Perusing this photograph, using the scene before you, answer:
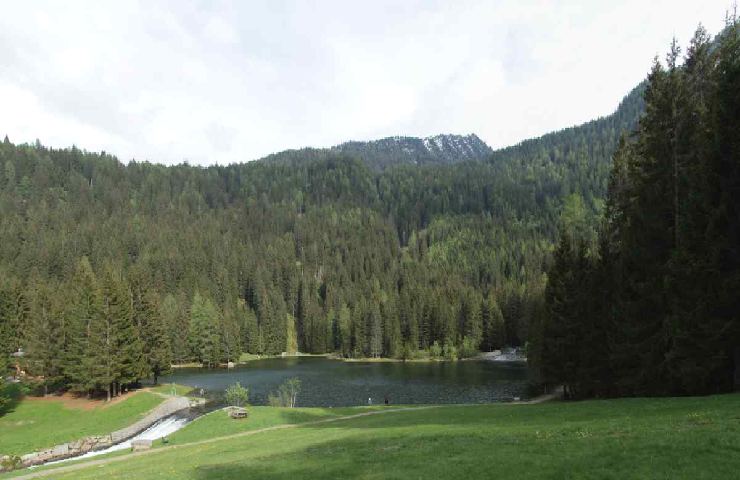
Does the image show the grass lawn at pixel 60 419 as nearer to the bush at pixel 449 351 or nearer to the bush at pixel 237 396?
the bush at pixel 237 396

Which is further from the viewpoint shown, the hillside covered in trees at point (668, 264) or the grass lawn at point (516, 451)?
the hillside covered in trees at point (668, 264)

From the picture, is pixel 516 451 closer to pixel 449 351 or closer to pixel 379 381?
pixel 379 381

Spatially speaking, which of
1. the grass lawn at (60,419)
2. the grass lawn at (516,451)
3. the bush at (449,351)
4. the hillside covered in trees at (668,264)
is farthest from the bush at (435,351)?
the grass lawn at (516,451)

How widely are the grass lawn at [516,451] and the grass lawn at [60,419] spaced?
25.3 m

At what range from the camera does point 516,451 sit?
1948 cm

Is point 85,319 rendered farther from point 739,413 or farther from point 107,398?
point 739,413

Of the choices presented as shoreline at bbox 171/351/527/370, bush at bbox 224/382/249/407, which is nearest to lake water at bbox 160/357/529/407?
shoreline at bbox 171/351/527/370

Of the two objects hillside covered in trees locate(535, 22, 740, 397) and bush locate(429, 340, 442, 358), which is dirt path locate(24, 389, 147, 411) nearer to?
hillside covered in trees locate(535, 22, 740, 397)

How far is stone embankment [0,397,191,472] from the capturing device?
47188 millimetres

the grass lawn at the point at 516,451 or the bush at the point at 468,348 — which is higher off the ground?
the grass lawn at the point at 516,451

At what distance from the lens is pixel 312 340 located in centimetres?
19575

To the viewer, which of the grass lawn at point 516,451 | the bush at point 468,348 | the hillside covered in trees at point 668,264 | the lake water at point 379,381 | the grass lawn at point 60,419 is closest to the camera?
the grass lawn at point 516,451

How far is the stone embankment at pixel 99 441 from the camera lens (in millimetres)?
47188

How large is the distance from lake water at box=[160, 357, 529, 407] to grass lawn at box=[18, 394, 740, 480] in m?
48.7
